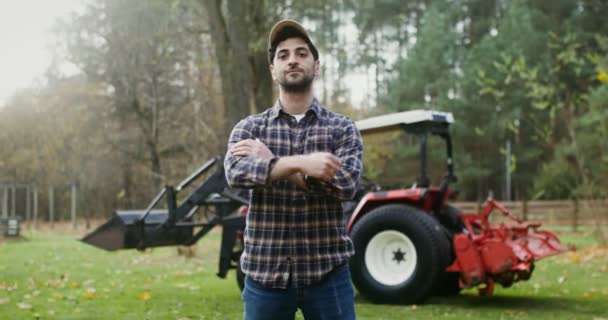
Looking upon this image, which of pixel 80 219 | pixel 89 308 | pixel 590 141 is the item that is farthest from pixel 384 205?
pixel 80 219

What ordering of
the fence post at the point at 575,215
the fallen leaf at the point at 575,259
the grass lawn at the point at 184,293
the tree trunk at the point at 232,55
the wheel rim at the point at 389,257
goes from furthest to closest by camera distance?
the fence post at the point at 575,215
the tree trunk at the point at 232,55
the fallen leaf at the point at 575,259
the wheel rim at the point at 389,257
the grass lawn at the point at 184,293

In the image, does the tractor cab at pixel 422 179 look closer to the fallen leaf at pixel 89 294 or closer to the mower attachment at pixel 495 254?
the mower attachment at pixel 495 254

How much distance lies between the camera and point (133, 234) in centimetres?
843

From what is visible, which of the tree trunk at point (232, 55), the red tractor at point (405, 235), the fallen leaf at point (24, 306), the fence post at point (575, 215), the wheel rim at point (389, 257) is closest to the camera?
the fallen leaf at point (24, 306)

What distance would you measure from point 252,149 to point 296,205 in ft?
0.85

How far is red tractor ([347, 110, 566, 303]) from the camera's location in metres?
7.61

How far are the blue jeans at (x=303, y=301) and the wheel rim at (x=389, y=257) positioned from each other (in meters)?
5.28

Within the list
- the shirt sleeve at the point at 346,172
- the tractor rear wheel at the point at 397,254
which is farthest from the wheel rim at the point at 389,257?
the shirt sleeve at the point at 346,172

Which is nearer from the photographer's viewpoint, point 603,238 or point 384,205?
point 384,205

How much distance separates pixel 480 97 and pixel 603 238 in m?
18.1

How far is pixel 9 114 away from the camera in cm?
3145

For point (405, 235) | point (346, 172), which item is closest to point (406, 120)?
point (405, 235)

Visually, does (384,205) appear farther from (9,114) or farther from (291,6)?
(9,114)

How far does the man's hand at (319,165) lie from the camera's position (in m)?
2.71
